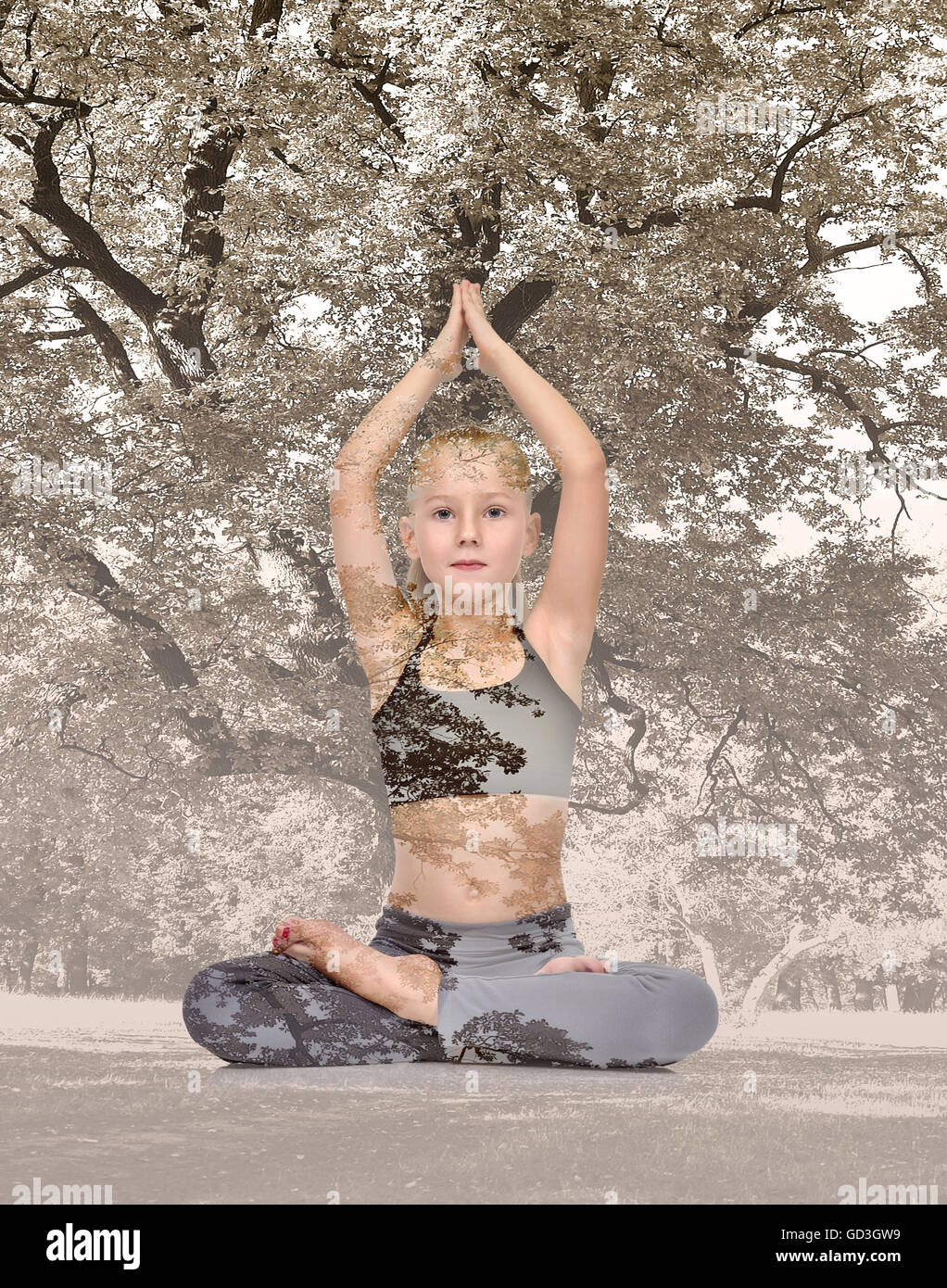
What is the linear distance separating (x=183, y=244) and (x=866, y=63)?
5280 mm

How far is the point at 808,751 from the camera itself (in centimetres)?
1284

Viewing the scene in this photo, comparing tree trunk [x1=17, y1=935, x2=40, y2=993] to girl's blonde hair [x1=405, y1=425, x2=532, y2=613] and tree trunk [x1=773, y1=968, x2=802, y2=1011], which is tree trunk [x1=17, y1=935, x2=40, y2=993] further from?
girl's blonde hair [x1=405, y1=425, x2=532, y2=613]

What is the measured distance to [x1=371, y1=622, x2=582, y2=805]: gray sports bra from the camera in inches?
187

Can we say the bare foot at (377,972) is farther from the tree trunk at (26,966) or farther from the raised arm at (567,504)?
the tree trunk at (26,966)

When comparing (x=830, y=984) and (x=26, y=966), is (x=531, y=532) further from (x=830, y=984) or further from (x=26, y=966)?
(x=830, y=984)

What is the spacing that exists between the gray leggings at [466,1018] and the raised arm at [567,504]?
142 centimetres

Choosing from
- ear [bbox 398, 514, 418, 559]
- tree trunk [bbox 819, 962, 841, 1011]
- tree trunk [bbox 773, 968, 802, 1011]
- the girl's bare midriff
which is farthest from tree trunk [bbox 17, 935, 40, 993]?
the girl's bare midriff

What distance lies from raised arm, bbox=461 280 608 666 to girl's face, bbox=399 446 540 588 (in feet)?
0.63

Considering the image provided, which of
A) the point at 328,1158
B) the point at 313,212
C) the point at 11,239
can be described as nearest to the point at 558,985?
the point at 328,1158

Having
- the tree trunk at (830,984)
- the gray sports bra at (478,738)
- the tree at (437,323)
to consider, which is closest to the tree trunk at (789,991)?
the tree trunk at (830,984)

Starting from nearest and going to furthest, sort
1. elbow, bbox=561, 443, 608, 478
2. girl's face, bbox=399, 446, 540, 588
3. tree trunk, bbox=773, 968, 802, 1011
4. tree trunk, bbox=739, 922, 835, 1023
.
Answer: elbow, bbox=561, 443, 608, 478
girl's face, bbox=399, 446, 540, 588
tree trunk, bbox=739, 922, 835, 1023
tree trunk, bbox=773, 968, 802, 1011

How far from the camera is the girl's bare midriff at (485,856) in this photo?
469 centimetres

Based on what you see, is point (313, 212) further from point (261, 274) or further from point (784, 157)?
point (784, 157)

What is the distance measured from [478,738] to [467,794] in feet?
0.72
